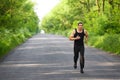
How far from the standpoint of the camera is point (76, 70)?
15.8 metres

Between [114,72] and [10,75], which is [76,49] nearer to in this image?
[114,72]

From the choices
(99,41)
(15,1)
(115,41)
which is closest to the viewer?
(15,1)

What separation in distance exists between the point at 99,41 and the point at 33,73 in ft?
63.3

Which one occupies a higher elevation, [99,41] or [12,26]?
[12,26]

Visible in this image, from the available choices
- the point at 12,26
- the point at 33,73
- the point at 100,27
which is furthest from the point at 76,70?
the point at 100,27

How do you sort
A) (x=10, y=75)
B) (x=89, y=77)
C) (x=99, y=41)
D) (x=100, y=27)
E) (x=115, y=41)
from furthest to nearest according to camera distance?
1. (x=100, y=27)
2. (x=99, y=41)
3. (x=115, y=41)
4. (x=10, y=75)
5. (x=89, y=77)

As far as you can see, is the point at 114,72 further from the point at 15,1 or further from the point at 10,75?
the point at 15,1

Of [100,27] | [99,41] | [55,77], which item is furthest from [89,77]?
[100,27]

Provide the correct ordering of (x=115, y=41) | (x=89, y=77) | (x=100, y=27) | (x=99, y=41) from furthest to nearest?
1. (x=100, y=27)
2. (x=99, y=41)
3. (x=115, y=41)
4. (x=89, y=77)

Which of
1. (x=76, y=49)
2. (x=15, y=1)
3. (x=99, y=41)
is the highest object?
(x=15, y=1)

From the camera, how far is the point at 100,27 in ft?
119

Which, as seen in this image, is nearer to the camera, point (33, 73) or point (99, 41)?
point (33, 73)

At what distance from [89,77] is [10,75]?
2972 mm

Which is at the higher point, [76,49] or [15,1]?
[15,1]
